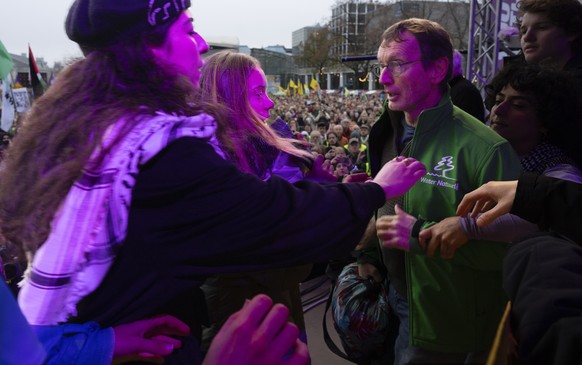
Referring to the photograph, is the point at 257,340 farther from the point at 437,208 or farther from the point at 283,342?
the point at 437,208

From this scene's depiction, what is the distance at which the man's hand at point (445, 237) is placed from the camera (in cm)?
175

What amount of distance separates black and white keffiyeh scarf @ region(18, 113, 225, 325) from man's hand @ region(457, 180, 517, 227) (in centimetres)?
101

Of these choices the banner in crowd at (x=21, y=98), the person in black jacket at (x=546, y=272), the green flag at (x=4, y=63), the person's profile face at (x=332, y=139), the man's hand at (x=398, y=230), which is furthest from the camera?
the person's profile face at (x=332, y=139)

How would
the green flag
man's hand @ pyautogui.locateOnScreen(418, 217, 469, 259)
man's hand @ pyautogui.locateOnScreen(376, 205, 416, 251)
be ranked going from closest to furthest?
man's hand @ pyautogui.locateOnScreen(418, 217, 469, 259), man's hand @ pyautogui.locateOnScreen(376, 205, 416, 251), the green flag

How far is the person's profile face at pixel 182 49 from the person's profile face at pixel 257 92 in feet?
3.23

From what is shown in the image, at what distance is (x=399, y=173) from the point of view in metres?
1.42

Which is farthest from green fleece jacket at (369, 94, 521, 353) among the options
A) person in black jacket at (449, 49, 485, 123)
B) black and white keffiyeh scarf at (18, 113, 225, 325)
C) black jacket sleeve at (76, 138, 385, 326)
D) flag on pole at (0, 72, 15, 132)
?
flag on pole at (0, 72, 15, 132)

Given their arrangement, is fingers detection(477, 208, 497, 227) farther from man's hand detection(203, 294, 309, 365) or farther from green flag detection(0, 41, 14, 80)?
green flag detection(0, 41, 14, 80)

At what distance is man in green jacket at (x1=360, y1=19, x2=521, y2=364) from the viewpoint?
1867 mm

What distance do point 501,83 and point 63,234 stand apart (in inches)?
75.9

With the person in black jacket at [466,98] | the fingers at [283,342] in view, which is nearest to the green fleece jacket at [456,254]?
the fingers at [283,342]

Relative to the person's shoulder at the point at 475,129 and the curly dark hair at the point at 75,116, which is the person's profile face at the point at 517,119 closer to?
the person's shoulder at the point at 475,129

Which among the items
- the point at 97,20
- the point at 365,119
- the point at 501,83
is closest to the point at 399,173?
the point at 97,20

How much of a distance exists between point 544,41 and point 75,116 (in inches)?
110
